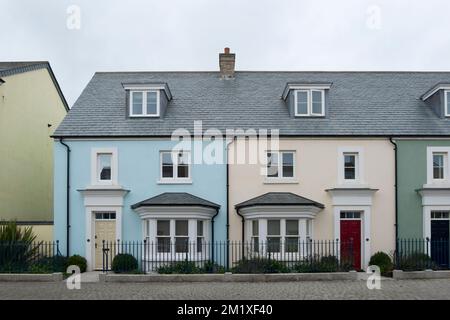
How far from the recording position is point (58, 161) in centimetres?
2711

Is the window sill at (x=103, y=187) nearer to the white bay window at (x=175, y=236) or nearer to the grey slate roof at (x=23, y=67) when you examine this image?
the white bay window at (x=175, y=236)

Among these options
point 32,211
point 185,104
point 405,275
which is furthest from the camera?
point 32,211

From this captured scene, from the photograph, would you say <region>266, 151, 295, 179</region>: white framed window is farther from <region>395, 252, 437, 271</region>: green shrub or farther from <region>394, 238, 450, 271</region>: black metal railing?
<region>395, 252, 437, 271</region>: green shrub

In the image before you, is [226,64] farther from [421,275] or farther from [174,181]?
[421,275]

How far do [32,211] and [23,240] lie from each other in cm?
697

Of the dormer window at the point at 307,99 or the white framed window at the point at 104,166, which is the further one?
the dormer window at the point at 307,99

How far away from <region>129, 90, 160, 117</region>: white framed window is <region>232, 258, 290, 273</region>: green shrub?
8.48 m

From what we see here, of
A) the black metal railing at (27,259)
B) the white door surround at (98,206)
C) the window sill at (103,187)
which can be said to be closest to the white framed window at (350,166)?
the white door surround at (98,206)

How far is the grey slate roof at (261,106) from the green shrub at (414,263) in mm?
5586

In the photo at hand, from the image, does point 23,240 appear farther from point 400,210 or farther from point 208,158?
point 400,210

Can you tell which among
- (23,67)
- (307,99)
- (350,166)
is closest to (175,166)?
(307,99)

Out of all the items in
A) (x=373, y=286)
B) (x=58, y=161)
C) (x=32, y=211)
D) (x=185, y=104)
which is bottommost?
(x=373, y=286)

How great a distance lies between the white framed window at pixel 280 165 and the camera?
27094mm

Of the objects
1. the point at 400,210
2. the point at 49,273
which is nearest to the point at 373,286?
the point at 400,210
